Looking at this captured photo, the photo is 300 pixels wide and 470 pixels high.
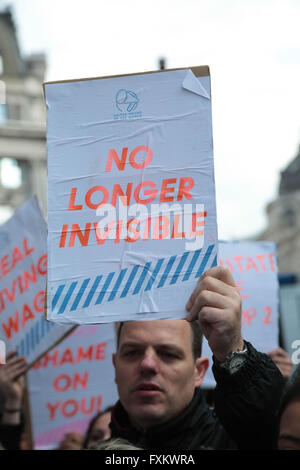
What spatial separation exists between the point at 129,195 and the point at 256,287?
2228 mm

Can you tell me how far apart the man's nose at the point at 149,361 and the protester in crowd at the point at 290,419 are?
0.94m

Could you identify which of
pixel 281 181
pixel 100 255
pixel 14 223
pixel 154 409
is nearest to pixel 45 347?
pixel 14 223

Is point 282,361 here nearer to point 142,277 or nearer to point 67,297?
point 142,277

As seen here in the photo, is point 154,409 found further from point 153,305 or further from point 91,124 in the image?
point 91,124

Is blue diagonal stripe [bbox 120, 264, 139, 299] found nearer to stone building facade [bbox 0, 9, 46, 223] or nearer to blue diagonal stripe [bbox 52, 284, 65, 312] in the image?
blue diagonal stripe [bbox 52, 284, 65, 312]

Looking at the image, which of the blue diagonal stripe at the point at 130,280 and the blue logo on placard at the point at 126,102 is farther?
the blue logo on placard at the point at 126,102

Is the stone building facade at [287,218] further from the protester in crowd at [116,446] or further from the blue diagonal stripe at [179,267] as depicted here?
the protester in crowd at [116,446]

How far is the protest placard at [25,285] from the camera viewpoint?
155 inches

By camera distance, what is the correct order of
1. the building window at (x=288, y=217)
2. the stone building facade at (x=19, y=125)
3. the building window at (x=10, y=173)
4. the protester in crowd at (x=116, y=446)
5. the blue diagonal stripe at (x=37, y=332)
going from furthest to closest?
the building window at (x=288, y=217), the building window at (x=10, y=173), the stone building facade at (x=19, y=125), the blue diagonal stripe at (x=37, y=332), the protester in crowd at (x=116, y=446)

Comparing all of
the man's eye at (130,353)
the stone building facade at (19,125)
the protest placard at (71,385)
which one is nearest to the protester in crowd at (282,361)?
the man's eye at (130,353)

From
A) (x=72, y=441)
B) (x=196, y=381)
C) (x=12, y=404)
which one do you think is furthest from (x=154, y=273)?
(x=72, y=441)

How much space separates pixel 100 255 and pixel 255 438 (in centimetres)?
89

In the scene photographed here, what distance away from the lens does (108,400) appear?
479 centimetres

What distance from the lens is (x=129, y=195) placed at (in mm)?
2553
